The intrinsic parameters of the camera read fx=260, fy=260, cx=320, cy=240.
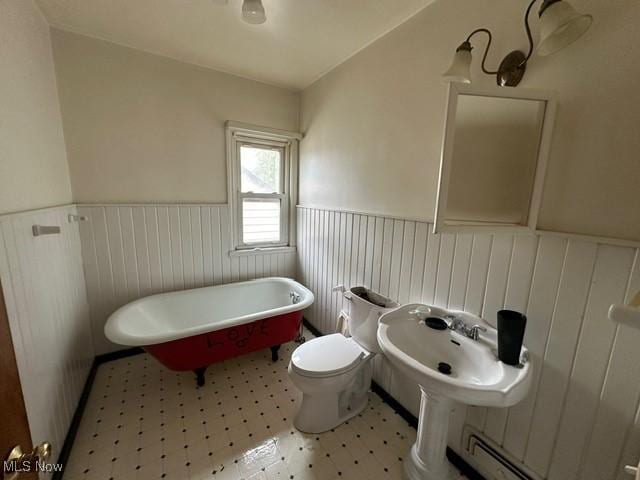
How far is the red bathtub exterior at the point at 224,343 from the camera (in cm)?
173

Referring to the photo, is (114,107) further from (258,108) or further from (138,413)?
(138,413)

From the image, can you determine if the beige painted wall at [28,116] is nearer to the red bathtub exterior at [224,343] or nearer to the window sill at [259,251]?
the red bathtub exterior at [224,343]

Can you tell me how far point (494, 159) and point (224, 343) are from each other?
2.01 metres

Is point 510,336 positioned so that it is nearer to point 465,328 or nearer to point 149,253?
point 465,328

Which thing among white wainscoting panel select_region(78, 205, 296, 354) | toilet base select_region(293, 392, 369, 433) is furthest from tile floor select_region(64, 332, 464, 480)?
white wainscoting panel select_region(78, 205, 296, 354)

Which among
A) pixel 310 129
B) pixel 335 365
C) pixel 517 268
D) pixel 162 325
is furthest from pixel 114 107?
pixel 517 268

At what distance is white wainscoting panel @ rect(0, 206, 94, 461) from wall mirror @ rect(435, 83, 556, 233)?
174 cm

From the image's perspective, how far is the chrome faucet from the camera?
1.22 meters

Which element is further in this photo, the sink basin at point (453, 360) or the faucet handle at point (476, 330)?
the faucet handle at point (476, 330)

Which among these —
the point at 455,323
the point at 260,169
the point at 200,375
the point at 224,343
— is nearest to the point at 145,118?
the point at 260,169

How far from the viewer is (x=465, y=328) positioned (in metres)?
1.27

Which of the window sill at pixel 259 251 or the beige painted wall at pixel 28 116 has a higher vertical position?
the beige painted wall at pixel 28 116

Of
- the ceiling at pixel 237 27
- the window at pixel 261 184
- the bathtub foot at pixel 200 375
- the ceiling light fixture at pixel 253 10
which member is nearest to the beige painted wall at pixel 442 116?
the ceiling at pixel 237 27

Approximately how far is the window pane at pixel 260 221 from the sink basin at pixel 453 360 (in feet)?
5.79
